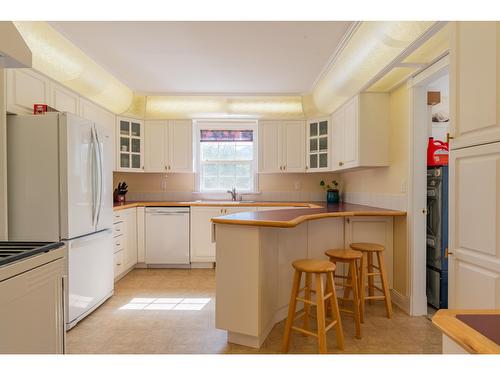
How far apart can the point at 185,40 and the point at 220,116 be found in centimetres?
198

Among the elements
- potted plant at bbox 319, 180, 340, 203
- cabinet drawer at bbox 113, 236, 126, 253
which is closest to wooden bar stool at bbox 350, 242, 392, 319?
potted plant at bbox 319, 180, 340, 203

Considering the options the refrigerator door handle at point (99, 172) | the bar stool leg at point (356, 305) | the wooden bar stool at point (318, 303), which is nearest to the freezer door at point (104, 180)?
the refrigerator door handle at point (99, 172)

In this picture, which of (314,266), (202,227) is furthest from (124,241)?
(314,266)

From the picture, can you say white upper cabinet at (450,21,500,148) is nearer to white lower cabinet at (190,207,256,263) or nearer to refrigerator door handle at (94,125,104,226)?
refrigerator door handle at (94,125,104,226)

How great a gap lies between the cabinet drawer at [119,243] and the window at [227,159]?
1577mm

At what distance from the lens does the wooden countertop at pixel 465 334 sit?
0.66 meters

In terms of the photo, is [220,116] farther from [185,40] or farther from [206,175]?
[185,40]

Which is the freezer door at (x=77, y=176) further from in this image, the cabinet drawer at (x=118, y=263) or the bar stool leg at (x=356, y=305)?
the bar stool leg at (x=356, y=305)

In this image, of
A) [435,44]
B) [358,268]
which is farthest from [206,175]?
[435,44]

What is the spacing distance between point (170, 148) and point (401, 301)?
11.8 feet

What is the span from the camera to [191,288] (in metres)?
3.51

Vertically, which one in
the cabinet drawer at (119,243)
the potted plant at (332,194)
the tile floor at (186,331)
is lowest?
the tile floor at (186,331)
